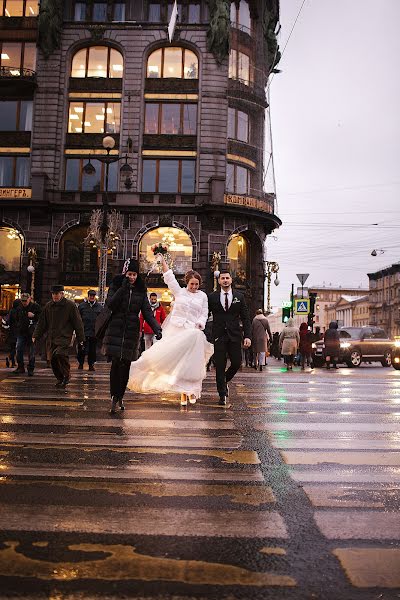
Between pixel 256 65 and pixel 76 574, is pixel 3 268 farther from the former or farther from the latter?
pixel 76 574

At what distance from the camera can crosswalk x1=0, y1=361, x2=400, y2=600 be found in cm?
272

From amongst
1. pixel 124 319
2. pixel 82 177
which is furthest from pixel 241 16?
pixel 124 319

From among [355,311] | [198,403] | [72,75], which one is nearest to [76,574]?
[198,403]

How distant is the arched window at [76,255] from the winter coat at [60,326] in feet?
90.5

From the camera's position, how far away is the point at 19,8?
4031 centimetres

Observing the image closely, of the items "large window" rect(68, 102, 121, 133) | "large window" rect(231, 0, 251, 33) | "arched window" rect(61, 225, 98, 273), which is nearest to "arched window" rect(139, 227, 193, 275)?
"arched window" rect(61, 225, 98, 273)

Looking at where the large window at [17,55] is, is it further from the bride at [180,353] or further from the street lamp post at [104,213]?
the bride at [180,353]

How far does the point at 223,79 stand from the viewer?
39.6m

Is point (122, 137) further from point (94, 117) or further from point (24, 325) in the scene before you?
point (24, 325)

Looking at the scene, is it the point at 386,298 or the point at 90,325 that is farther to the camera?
the point at 386,298

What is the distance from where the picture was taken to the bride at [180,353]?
9039 mm

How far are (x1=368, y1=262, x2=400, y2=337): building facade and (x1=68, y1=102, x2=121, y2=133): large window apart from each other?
260 ft

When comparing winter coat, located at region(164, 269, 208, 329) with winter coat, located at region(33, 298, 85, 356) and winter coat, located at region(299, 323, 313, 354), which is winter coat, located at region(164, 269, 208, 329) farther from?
winter coat, located at region(299, 323, 313, 354)

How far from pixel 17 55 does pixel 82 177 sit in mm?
9077
